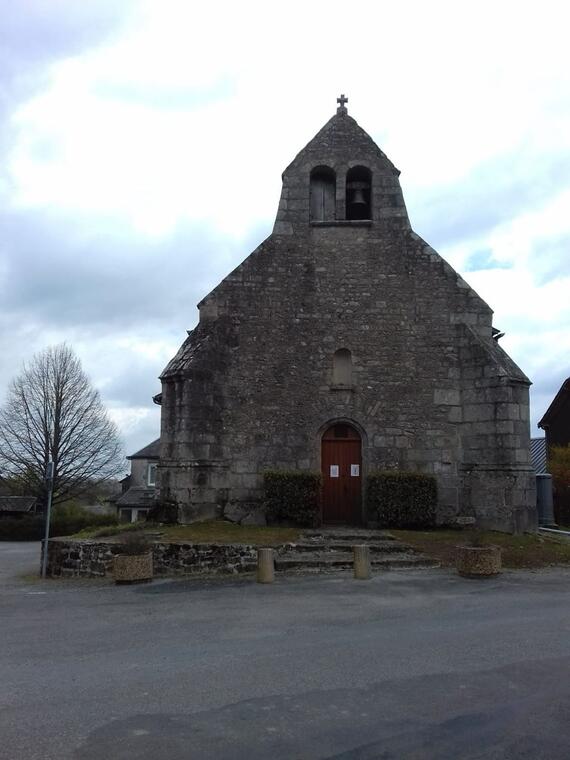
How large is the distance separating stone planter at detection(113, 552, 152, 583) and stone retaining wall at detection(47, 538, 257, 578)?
0.83 m

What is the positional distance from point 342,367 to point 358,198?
4.92 metres

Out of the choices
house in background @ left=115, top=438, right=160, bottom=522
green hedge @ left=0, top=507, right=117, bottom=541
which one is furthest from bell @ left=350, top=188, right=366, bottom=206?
house in background @ left=115, top=438, right=160, bottom=522

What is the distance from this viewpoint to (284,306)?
17312mm

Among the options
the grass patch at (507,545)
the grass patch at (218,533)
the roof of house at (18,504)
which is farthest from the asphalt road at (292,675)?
the roof of house at (18,504)

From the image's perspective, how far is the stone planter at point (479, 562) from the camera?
11406 mm

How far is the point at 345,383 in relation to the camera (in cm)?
1703

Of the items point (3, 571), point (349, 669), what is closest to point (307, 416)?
point (3, 571)

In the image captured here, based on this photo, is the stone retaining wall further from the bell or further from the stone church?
the bell

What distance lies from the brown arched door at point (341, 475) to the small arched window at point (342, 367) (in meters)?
1.13

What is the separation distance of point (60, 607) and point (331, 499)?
837 cm

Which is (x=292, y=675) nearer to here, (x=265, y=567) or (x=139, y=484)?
(x=265, y=567)

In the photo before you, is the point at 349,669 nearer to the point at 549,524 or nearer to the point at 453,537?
the point at 453,537

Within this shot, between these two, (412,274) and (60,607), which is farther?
(412,274)

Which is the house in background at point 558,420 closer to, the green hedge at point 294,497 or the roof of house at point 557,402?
the roof of house at point 557,402
